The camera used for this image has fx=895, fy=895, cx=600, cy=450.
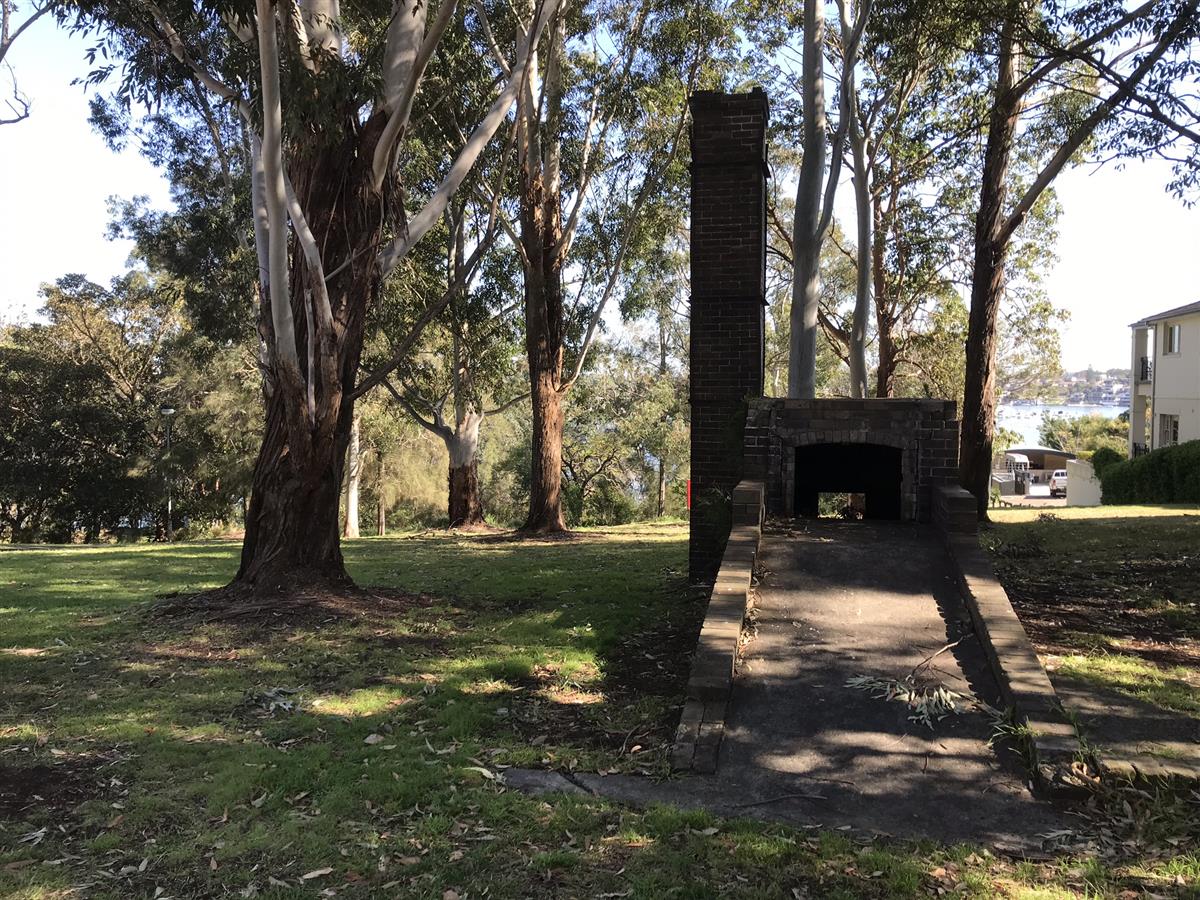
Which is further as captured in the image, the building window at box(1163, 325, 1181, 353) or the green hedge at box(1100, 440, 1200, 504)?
the building window at box(1163, 325, 1181, 353)

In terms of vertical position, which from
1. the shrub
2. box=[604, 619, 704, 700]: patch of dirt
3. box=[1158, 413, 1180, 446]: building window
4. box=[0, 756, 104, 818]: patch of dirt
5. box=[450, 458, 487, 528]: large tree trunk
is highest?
box=[1158, 413, 1180, 446]: building window

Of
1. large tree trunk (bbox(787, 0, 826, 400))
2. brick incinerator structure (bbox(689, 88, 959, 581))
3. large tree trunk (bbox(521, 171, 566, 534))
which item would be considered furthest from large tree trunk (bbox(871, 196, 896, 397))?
brick incinerator structure (bbox(689, 88, 959, 581))

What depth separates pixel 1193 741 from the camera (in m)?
4.80

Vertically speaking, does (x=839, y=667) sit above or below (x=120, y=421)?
below

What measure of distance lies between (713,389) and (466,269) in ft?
11.6

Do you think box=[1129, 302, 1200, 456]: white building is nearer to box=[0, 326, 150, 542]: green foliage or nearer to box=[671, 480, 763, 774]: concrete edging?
box=[671, 480, 763, 774]: concrete edging

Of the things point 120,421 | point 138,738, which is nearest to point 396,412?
point 120,421

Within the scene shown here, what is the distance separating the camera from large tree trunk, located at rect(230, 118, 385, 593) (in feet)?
27.7

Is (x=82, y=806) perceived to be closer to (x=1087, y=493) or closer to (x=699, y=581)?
(x=699, y=581)

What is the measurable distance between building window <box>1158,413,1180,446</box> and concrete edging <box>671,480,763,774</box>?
93.3ft

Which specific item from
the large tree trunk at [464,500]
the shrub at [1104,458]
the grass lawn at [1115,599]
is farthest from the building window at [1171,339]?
the large tree trunk at [464,500]

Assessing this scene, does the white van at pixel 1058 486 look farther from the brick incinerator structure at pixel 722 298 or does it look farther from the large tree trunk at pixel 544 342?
the brick incinerator structure at pixel 722 298

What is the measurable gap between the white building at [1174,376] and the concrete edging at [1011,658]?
25661 mm

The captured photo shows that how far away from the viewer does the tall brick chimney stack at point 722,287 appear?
961cm
